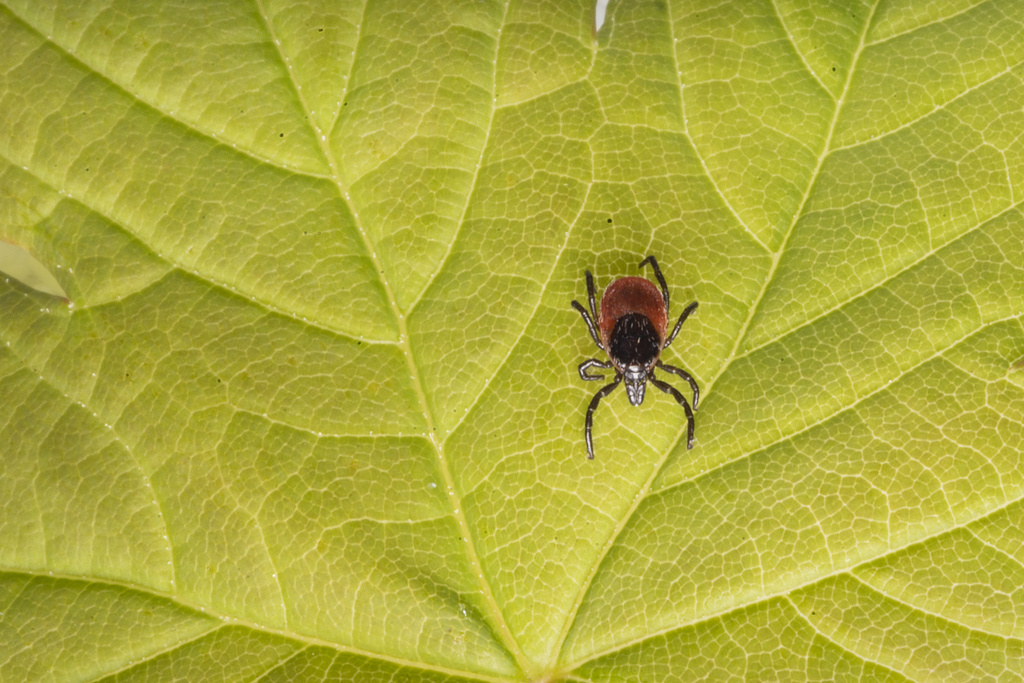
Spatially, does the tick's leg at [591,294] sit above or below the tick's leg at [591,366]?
above

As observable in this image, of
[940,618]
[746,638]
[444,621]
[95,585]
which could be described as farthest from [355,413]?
[940,618]

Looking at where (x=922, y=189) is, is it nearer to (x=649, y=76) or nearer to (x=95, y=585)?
(x=649, y=76)

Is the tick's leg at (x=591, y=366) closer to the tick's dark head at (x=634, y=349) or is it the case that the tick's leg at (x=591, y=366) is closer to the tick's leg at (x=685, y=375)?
the tick's dark head at (x=634, y=349)

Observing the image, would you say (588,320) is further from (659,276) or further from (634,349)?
(659,276)

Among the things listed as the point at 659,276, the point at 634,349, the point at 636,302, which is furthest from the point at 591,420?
the point at 659,276

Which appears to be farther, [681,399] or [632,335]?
[632,335]

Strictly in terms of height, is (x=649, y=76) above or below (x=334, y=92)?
below

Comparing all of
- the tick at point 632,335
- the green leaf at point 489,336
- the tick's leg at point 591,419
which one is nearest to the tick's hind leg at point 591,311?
the tick at point 632,335
